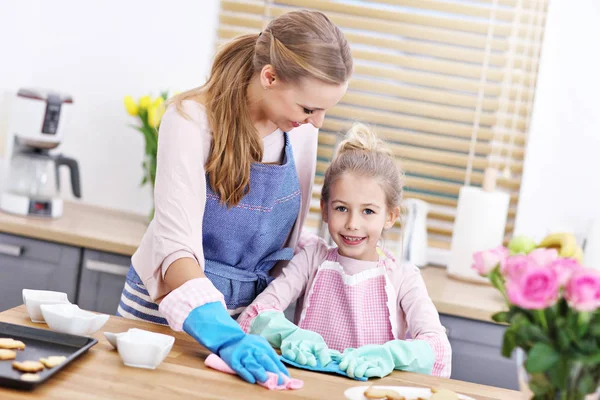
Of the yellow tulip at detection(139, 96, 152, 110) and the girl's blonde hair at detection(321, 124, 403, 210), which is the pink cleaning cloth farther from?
the yellow tulip at detection(139, 96, 152, 110)

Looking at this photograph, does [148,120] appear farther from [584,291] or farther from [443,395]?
[584,291]

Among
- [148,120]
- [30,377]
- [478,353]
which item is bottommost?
[478,353]

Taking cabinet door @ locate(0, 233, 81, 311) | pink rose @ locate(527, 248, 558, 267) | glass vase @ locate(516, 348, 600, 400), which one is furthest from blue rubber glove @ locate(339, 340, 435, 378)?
cabinet door @ locate(0, 233, 81, 311)

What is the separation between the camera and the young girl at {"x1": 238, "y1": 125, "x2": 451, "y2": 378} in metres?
1.67

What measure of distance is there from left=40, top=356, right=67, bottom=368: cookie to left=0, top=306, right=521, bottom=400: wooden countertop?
0.02 meters

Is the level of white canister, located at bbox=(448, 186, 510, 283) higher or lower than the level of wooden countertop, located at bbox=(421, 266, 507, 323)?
higher

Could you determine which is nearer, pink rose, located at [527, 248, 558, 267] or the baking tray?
pink rose, located at [527, 248, 558, 267]

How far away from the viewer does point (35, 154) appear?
2.62 m

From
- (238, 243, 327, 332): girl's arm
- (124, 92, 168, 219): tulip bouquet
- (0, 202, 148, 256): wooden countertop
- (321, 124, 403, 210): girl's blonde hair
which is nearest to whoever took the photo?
(238, 243, 327, 332): girl's arm

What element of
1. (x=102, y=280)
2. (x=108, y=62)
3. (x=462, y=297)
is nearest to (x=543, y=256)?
(x=462, y=297)

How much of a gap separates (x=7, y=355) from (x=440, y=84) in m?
2.00

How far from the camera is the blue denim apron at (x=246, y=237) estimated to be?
5.45 feet

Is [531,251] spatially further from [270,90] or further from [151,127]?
[151,127]

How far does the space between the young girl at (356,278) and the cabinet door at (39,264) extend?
3.18 ft
